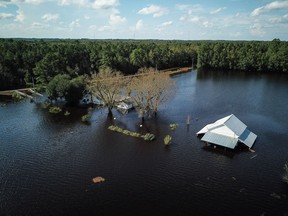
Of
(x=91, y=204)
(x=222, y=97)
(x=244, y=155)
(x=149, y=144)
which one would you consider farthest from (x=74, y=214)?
(x=222, y=97)

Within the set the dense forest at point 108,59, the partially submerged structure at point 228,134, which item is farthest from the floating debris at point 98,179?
the dense forest at point 108,59

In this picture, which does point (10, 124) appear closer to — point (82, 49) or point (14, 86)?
point (14, 86)

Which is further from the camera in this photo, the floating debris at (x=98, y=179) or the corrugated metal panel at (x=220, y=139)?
the corrugated metal panel at (x=220, y=139)

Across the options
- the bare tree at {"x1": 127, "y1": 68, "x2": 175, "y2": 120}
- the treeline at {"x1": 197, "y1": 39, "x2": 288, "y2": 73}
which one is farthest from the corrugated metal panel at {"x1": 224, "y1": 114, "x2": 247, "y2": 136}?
the treeline at {"x1": 197, "y1": 39, "x2": 288, "y2": 73}

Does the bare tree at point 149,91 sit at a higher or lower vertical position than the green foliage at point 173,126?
higher

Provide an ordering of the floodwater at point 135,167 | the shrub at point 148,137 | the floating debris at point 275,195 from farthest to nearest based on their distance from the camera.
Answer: the shrub at point 148,137 < the floating debris at point 275,195 < the floodwater at point 135,167

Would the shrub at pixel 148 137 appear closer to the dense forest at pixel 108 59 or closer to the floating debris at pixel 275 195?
the floating debris at pixel 275 195
